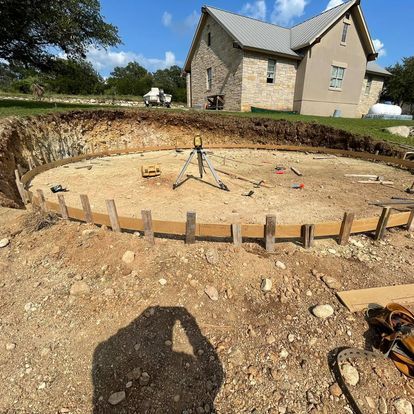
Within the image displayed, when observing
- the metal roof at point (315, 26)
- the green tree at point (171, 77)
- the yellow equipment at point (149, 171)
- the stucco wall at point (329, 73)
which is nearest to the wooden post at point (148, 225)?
the yellow equipment at point (149, 171)

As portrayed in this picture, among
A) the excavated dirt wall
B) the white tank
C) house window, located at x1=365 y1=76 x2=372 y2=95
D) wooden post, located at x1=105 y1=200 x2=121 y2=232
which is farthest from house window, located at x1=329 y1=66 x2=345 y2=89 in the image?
wooden post, located at x1=105 y1=200 x2=121 y2=232

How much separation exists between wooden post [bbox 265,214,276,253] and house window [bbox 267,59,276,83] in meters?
18.8

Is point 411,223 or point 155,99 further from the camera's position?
point 155,99

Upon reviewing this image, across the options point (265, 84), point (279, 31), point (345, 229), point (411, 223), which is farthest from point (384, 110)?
point (345, 229)

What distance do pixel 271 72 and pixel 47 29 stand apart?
48.2 feet

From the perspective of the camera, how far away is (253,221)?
17.8ft

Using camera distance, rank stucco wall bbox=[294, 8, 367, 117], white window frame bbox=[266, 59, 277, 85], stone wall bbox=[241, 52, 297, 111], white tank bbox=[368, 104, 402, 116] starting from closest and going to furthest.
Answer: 1. stone wall bbox=[241, 52, 297, 111]
2. white window frame bbox=[266, 59, 277, 85]
3. stucco wall bbox=[294, 8, 367, 117]
4. white tank bbox=[368, 104, 402, 116]

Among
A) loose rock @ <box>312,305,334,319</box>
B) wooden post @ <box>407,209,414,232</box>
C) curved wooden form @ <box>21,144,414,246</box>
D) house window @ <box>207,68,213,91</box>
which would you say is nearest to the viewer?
loose rock @ <box>312,305,334,319</box>

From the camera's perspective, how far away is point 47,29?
1287 centimetres

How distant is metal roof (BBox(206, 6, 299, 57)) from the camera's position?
60.0 ft

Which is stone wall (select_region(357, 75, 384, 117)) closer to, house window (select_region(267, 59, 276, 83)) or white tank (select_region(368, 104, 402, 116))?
white tank (select_region(368, 104, 402, 116))

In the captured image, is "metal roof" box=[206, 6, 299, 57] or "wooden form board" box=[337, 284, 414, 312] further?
"metal roof" box=[206, 6, 299, 57]

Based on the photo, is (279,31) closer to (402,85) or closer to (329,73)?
(329,73)

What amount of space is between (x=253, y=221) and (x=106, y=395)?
3915 millimetres
